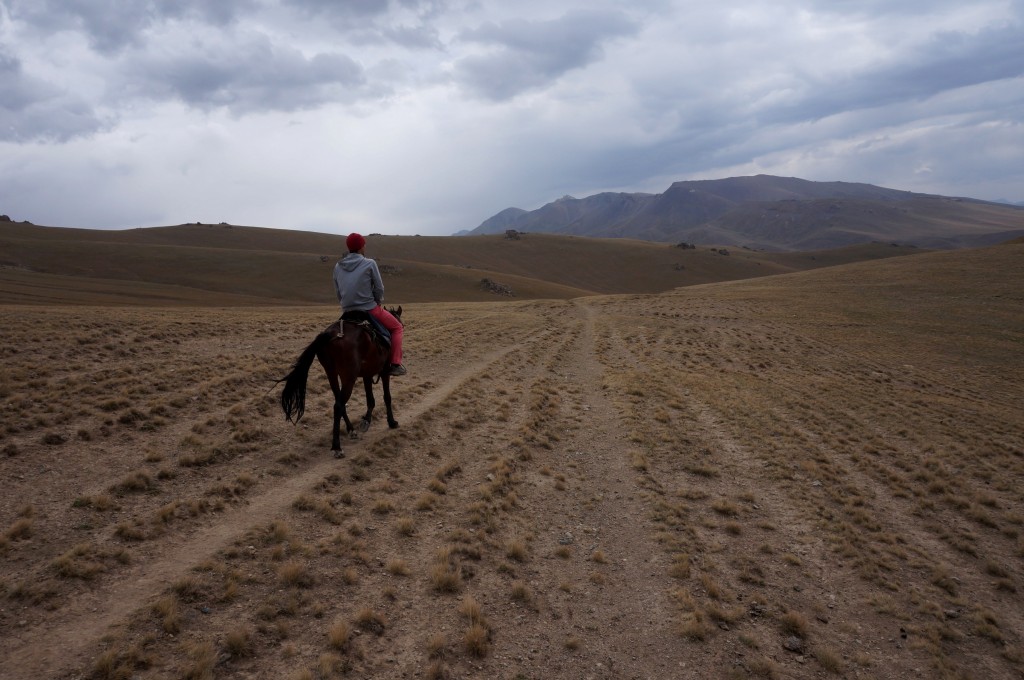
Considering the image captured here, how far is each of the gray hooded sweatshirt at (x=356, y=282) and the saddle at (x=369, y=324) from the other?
0.41 feet

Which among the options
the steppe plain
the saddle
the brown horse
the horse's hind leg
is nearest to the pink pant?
the saddle

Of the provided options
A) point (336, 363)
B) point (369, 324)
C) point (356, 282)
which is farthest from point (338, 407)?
point (356, 282)

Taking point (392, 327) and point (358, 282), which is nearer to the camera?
point (358, 282)

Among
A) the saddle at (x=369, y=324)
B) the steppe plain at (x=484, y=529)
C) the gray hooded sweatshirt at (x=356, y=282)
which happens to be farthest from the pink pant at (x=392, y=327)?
the steppe plain at (x=484, y=529)

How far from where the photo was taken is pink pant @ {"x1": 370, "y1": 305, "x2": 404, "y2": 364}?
34.0ft

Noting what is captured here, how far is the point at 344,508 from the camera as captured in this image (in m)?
7.52

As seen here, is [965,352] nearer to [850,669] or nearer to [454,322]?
[454,322]

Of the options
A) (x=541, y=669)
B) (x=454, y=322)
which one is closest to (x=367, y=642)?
(x=541, y=669)

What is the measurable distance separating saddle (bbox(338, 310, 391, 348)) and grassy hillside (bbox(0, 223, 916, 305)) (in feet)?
109

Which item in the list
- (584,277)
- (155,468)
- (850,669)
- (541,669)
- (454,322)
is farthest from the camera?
(584,277)

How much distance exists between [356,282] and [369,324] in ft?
2.72

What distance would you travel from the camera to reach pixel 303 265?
83000 millimetres

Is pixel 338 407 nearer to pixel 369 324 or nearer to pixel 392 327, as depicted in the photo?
pixel 369 324

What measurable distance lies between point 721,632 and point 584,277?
402ft
